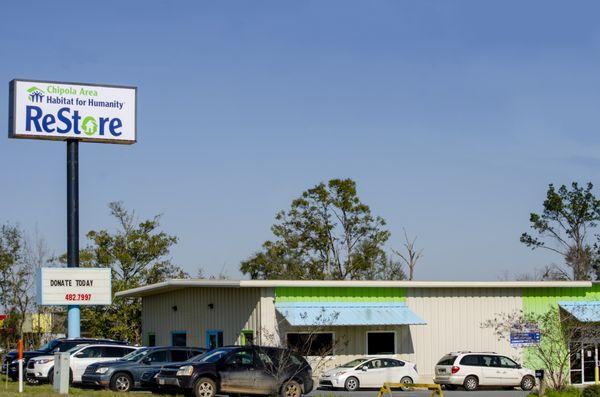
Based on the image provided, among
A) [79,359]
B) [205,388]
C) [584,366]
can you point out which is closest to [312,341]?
[79,359]

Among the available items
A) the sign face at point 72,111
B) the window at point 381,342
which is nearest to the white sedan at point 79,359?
the window at point 381,342

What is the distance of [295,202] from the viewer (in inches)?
2520

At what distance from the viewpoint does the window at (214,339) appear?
3797 centimetres

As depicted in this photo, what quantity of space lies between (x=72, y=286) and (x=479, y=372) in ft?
53.2

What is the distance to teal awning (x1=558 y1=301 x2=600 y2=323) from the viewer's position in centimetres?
3934

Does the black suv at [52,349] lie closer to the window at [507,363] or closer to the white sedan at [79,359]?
the white sedan at [79,359]

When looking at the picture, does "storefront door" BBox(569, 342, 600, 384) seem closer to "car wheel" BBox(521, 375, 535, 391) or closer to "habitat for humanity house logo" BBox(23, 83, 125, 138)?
"car wheel" BBox(521, 375, 535, 391)

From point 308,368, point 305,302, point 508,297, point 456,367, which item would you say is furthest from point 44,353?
point 508,297

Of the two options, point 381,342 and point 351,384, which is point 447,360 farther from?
point 351,384

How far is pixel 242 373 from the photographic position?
26.2 meters

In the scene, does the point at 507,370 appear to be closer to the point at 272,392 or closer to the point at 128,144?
the point at 272,392

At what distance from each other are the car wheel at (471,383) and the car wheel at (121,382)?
1235 cm

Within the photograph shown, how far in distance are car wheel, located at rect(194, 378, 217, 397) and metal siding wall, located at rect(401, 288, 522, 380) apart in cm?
1399

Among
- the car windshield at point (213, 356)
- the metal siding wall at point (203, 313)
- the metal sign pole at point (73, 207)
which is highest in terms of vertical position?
the metal sign pole at point (73, 207)
